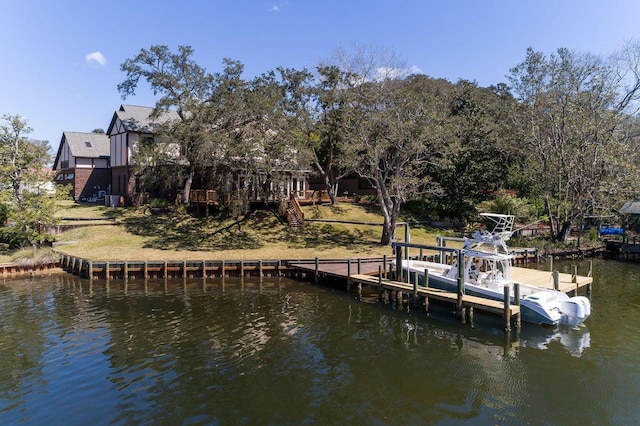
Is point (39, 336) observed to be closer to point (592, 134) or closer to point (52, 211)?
point (52, 211)

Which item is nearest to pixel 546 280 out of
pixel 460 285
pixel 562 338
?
pixel 562 338

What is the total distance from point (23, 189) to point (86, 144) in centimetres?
2217

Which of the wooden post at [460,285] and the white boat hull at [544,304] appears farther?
the wooden post at [460,285]

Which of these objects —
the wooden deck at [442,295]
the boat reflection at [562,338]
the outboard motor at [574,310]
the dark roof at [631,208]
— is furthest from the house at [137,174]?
the dark roof at [631,208]

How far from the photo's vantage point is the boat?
1788cm

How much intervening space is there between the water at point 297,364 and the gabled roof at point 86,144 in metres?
31.6

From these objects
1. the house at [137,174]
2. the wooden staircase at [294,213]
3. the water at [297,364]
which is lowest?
the water at [297,364]

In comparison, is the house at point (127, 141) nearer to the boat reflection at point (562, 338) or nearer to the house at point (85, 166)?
the house at point (85, 166)

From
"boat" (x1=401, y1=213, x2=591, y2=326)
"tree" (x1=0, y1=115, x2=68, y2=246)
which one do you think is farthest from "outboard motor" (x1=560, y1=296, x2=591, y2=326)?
"tree" (x1=0, y1=115, x2=68, y2=246)

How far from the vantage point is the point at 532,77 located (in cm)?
3616

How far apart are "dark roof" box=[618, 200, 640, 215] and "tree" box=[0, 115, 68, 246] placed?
152 feet

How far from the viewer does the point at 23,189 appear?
3133 centimetres

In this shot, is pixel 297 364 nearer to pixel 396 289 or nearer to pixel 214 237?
pixel 396 289

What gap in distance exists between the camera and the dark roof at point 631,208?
38372mm
